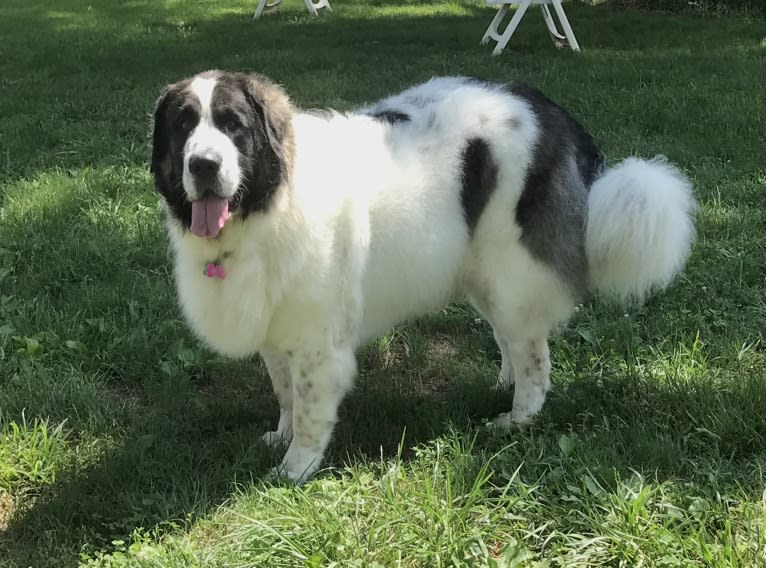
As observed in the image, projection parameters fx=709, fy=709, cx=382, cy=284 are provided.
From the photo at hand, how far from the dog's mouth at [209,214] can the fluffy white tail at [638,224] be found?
5.02ft

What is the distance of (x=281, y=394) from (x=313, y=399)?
1.10 ft

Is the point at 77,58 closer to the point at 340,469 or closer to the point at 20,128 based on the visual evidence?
the point at 20,128

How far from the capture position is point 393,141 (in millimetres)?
2953

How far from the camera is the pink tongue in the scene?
2473mm

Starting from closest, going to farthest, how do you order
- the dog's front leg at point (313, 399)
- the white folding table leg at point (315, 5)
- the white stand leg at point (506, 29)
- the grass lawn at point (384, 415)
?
the grass lawn at point (384, 415)
the dog's front leg at point (313, 399)
the white stand leg at point (506, 29)
the white folding table leg at point (315, 5)

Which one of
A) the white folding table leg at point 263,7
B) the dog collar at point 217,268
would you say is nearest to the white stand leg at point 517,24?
the white folding table leg at point 263,7

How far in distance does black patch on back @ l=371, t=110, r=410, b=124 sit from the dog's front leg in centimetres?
99

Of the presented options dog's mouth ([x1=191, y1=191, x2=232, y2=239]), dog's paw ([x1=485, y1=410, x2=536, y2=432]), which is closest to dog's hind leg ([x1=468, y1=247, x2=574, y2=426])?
dog's paw ([x1=485, y1=410, x2=536, y2=432])

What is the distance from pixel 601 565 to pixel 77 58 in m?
9.30

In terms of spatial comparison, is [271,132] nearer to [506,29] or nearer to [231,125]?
[231,125]

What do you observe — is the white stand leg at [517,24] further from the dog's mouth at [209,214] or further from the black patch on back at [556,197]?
the dog's mouth at [209,214]

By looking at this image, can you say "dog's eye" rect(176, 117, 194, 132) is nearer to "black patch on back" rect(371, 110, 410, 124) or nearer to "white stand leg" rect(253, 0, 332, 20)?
"black patch on back" rect(371, 110, 410, 124)

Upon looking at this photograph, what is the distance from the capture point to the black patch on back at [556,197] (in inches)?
116

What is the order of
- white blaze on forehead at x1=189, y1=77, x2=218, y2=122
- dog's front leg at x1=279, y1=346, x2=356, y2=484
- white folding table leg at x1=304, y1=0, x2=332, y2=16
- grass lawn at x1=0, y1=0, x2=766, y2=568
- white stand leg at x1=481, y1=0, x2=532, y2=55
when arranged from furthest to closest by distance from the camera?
1. white folding table leg at x1=304, y1=0, x2=332, y2=16
2. white stand leg at x1=481, y1=0, x2=532, y2=55
3. dog's front leg at x1=279, y1=346, x2=356, y2=484
4. white blaze on forehead at x1=189, y1=77, x2=218, y2=122
5. grass lawn at x1=0, y1=0, x2=766, y2=568
